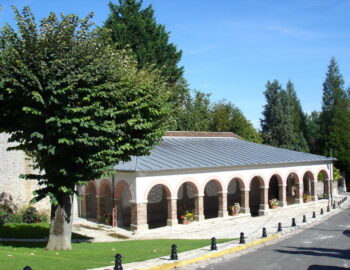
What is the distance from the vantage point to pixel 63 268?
10578 mm

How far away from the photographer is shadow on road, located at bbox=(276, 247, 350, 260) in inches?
546

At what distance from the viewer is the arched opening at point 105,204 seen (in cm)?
2259

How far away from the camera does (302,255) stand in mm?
13906

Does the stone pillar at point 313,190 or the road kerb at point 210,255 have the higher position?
the stone pillar at point 313,190

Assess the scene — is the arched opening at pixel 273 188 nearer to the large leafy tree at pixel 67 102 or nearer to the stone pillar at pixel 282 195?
the stone pillar at pixel 282 195

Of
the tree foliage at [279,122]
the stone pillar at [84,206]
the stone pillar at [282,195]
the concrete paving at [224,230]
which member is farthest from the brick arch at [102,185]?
the tree foliage at [279,122]

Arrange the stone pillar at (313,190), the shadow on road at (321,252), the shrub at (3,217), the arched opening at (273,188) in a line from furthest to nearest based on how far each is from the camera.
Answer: the arched opening at (273,188)
the stone pillar at (313,190)
the shrub at (3,217)
the shadow on road at (321,252)

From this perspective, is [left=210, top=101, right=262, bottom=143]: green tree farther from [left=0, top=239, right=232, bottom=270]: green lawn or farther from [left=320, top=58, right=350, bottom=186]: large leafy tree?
[left=0, top=239, right=232, bottom=270]: green lawn

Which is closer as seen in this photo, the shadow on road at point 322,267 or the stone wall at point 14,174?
the shadow on road at point 322,267

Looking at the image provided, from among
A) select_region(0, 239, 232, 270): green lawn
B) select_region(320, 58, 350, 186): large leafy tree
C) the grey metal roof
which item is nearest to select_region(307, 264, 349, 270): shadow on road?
select_region(0, 239, 232, 270): green lawn

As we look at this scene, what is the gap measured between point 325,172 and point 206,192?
10540 mm

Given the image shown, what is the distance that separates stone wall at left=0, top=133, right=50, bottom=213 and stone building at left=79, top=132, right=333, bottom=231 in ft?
12.2

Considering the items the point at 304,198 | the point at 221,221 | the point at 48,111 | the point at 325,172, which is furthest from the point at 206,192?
the point at 48,111

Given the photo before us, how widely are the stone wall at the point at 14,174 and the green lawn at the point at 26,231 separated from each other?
7.83 feet
